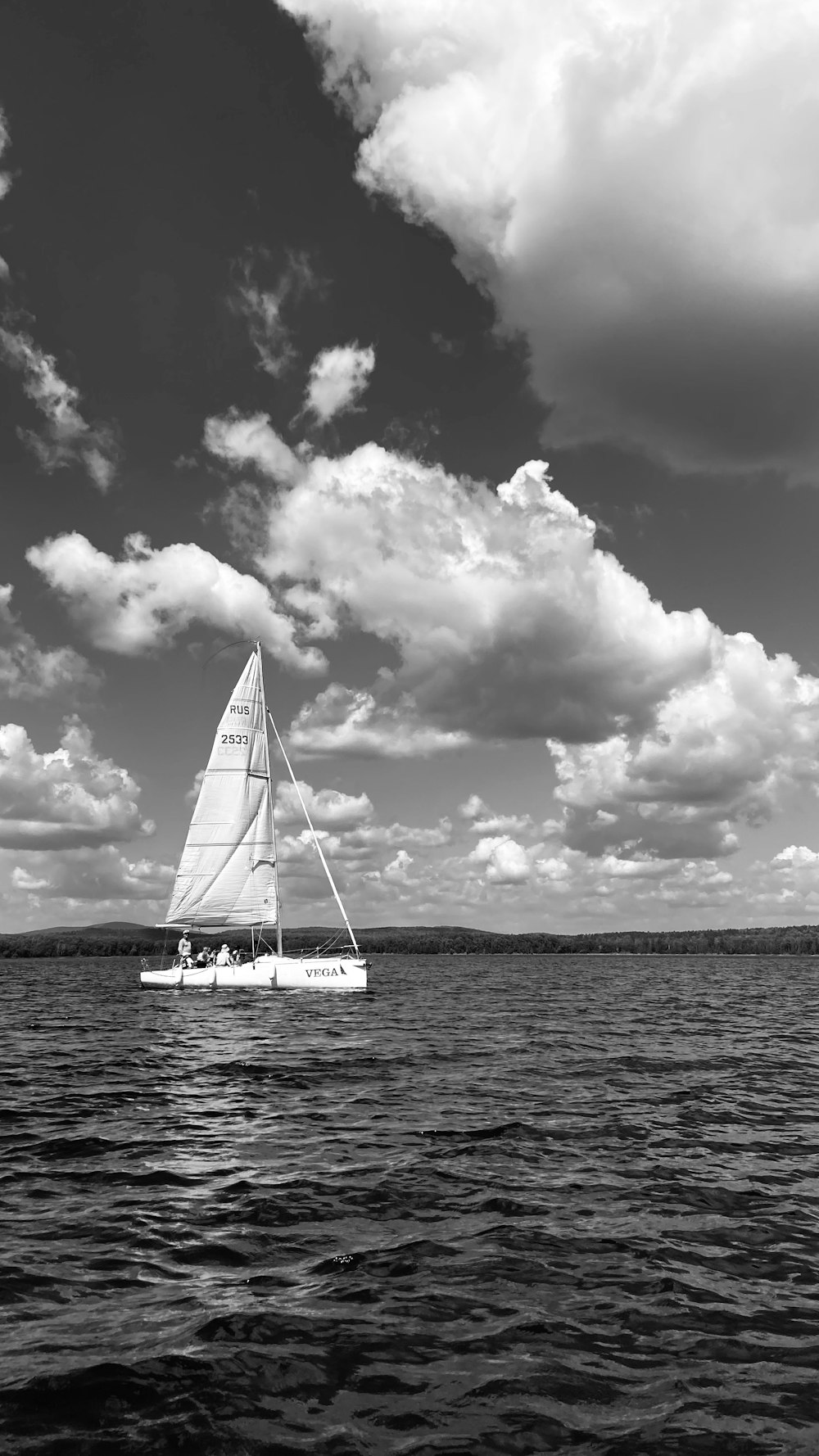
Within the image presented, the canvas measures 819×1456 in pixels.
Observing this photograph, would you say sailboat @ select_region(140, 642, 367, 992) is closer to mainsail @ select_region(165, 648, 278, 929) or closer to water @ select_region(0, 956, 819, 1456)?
mainsail @ select_region(165, 648, 278, 929)

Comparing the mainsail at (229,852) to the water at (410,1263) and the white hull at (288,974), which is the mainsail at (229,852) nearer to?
the white hull at (288,974)

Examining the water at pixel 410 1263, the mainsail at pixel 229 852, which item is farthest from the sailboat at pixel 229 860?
the water at pixel 410 1263

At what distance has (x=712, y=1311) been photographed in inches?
358

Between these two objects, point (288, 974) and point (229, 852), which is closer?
point (288, 974)

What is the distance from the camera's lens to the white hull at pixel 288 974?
53688 millimetres

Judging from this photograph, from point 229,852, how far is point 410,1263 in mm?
48058

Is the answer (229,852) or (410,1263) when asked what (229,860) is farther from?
(410,1263)

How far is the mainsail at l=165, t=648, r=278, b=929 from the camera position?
56.8 meters

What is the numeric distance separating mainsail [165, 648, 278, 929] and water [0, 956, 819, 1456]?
32.2 m

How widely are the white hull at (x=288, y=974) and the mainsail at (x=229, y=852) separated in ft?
11.1

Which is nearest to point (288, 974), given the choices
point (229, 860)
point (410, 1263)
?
point (229, 860)

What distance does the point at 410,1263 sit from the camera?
1036cm

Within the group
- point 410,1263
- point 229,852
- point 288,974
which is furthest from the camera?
point 229,852

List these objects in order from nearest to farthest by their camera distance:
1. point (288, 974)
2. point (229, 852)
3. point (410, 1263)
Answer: point (410, 1263), point (288, 974), point (229, 852)
